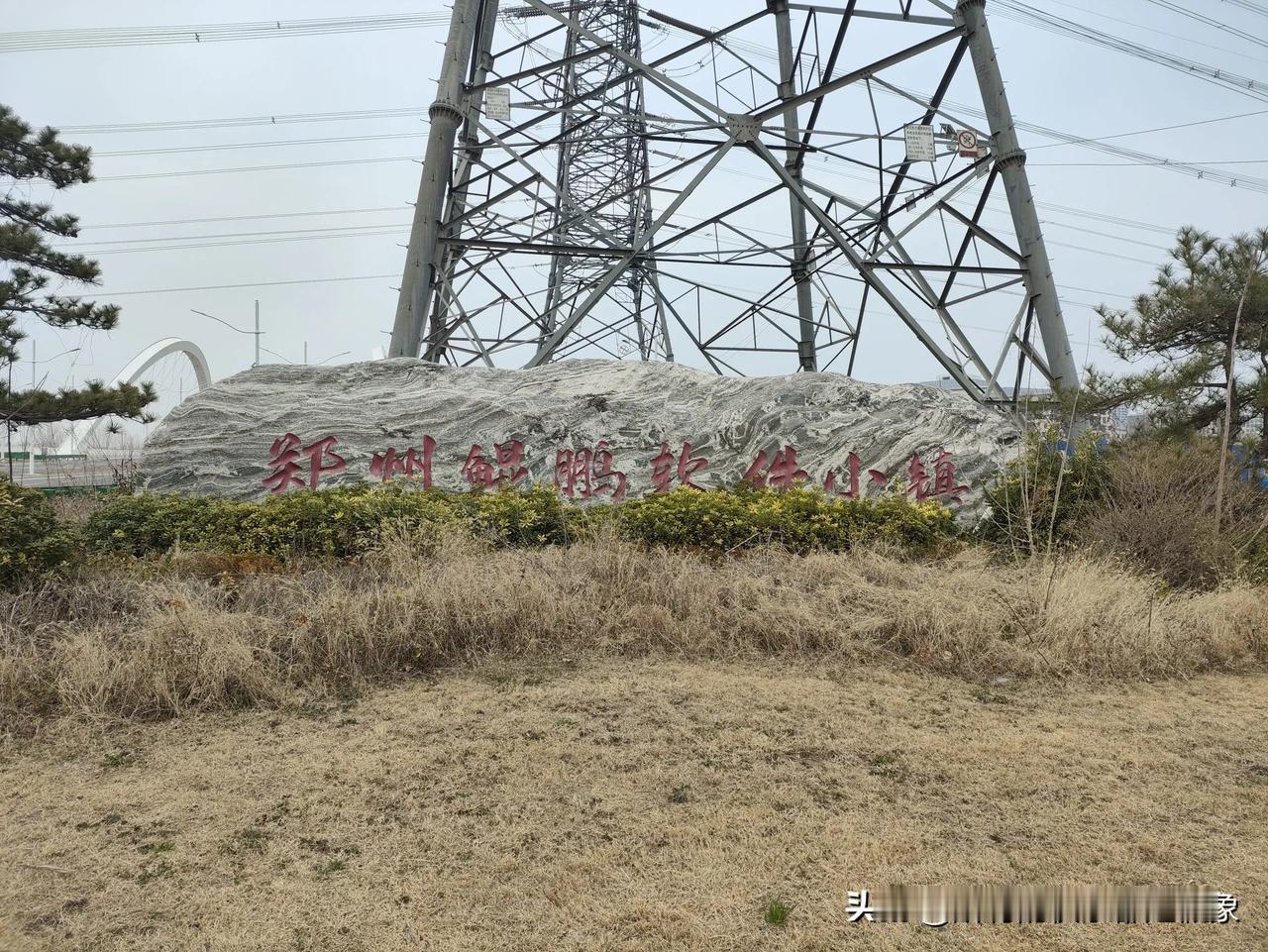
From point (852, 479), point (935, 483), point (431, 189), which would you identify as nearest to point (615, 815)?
point (852, 479)

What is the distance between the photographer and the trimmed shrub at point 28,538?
191 inches

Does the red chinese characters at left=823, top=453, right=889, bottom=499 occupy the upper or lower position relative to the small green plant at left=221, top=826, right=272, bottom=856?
upper

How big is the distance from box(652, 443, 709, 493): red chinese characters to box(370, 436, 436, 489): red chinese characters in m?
2.12

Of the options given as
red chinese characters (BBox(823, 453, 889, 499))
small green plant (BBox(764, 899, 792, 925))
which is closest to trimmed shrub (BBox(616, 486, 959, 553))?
red chinese characters (BBox(823, 453, 889, 499))

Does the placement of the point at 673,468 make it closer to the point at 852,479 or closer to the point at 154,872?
the point at 852,479

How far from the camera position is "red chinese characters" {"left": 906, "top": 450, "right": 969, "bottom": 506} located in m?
7.72

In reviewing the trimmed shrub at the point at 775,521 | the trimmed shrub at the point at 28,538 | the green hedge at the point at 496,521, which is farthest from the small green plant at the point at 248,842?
the trimmed shrub at the point at 775,521

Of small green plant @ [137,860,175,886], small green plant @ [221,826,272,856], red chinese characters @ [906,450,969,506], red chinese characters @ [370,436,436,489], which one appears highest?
red chinese characters @ [370,436,436,489]

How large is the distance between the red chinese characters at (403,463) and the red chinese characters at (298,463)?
32 cm

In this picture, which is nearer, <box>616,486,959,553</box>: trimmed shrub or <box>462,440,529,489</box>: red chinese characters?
<box>616,486,959,553</box>: trimmed shrub

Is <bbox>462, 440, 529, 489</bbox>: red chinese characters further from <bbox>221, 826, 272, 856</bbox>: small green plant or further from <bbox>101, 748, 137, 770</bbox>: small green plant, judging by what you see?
<bbox>221, 826, 272, 856</bbox>: small green plant

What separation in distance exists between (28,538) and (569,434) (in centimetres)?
426

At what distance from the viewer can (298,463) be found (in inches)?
305

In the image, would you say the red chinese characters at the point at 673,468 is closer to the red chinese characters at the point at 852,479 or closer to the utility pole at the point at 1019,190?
the red chinese characters at the point at 852,479
